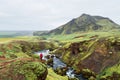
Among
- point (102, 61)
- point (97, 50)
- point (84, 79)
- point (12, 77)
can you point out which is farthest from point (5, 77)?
point (97, 50)

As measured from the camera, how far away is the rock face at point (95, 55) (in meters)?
80.2

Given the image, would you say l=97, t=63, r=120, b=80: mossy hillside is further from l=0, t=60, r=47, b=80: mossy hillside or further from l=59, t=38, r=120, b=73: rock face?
l=0, t=60, r=47, b=80: mossy hillside

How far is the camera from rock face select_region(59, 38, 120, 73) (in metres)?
80.2

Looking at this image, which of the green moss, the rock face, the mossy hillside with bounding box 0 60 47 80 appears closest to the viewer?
the mossy hillside with bounding box 0 60 47 80

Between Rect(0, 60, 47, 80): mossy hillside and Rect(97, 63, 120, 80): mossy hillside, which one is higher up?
Rect(0, 60, 47, 80): mossy hillside

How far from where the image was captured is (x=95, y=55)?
285 ft

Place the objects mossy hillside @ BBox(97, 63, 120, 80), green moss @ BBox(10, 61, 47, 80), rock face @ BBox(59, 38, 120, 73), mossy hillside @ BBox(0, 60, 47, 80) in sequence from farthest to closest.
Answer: rock face @ BBox(59, 38, 120, 73) → mossy hillside @ BBox(97, 63, 120, 80) → green moss @ BBox(10, 61, 47, 80) → mossy hillside @ BBox(0, 60, 47, 80)

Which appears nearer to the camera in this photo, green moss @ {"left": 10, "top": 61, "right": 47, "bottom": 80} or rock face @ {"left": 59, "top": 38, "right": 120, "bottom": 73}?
green moss @ {"left": 10, "top": 61, "right": 47, "bottom": 80}

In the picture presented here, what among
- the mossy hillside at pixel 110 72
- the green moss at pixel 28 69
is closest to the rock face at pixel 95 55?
the mossy hillside at pixel 110 72

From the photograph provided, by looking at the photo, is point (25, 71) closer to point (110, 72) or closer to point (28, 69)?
point (28, 69)

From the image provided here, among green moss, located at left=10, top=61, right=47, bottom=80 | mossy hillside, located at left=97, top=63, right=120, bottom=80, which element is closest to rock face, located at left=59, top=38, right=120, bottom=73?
mossy hillside, located at left=97, top=63, right=120, bottom=80

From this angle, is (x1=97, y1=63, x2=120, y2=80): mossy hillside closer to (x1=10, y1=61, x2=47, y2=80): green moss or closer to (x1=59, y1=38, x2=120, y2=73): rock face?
(x1=59, y1=38, x2=120, y2=73): rock face

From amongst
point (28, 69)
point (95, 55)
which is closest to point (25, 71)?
point (28, 69)

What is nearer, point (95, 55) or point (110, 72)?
point (110, 72)
